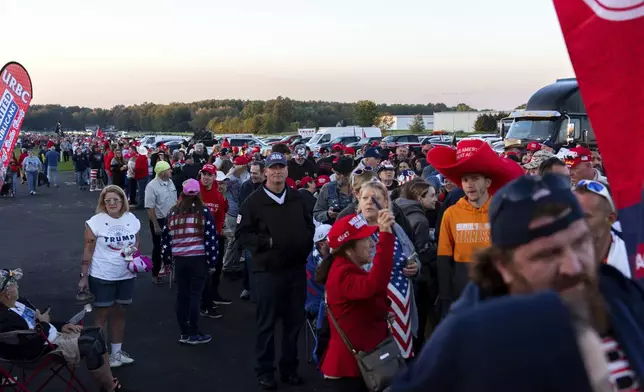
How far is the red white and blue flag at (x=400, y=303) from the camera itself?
504 centimetres

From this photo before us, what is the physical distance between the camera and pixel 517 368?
1.23 metres

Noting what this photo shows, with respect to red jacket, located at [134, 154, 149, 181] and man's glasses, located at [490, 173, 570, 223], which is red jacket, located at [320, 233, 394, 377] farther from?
red jacket, located at [134, 154, 149, 181]

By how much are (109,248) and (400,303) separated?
308cm

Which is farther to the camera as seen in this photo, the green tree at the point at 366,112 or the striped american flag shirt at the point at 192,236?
the green tree at the point at 366,112

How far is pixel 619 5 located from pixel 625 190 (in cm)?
57

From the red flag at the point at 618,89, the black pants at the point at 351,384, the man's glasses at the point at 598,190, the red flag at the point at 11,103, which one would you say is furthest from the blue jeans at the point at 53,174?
the red flag at the point at 618,89

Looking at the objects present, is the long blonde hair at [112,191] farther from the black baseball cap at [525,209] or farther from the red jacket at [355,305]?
the black baseball cap at [525,209]

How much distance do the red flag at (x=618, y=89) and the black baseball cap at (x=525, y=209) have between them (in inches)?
14.9

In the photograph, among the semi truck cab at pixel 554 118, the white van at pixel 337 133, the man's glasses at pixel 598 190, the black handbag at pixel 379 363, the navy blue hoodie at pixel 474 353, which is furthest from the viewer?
the white van at pixel 337 133

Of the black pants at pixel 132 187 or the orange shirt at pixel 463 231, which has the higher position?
the orange shirt at pixel 463 231

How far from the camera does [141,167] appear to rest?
18891mm

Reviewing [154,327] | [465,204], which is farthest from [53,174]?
[465,204]

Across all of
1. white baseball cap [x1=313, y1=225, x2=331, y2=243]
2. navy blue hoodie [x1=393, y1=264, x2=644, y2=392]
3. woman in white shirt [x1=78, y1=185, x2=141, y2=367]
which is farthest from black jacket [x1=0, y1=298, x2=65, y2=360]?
navy blue hoodie [x1=393, y1=264, x2=644, y2=392]

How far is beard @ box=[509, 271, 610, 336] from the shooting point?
62.6 inches
